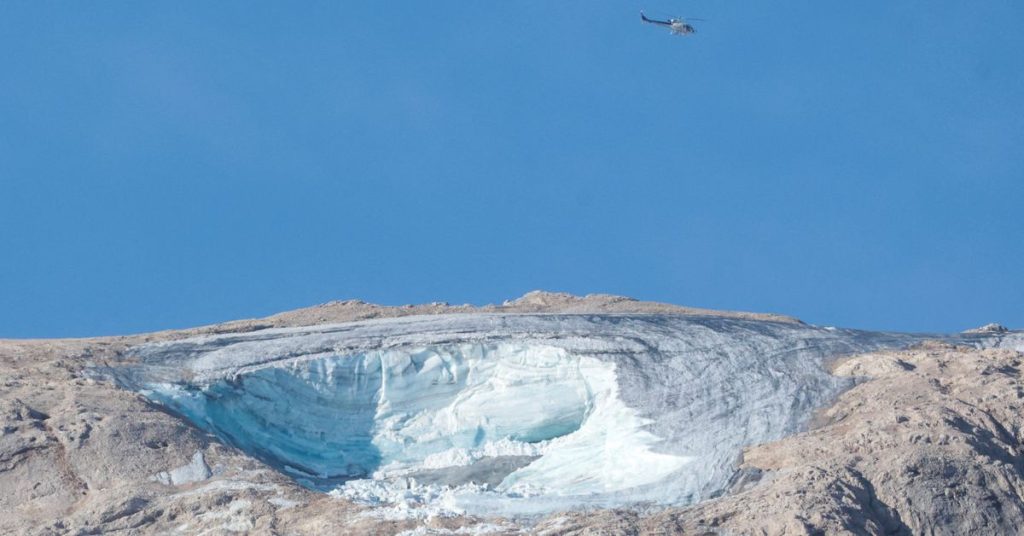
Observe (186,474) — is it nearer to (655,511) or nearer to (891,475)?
(655,511)

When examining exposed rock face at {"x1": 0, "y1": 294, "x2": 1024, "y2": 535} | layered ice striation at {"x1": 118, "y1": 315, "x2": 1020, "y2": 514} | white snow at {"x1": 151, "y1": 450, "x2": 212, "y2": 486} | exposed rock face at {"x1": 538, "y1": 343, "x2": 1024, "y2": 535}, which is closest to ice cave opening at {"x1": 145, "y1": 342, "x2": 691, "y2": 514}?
layered ice striation at {"x1": 118, "y1": 315, "x2": 1020, "y2": 514}

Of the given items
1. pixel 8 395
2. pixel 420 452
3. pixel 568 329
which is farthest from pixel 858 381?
pixel 8 395

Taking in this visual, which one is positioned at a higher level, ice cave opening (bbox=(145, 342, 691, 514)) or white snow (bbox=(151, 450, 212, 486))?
ice cave opening (bbox=(145, 342, 691, 514))

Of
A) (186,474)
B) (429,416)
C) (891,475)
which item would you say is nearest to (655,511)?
(891,475)

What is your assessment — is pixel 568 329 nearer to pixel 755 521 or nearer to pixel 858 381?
pixel 858 381

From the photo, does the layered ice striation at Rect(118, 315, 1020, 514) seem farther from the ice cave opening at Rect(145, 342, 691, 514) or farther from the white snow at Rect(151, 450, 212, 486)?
the white snow at Rect(151, 450, 212, 486)
